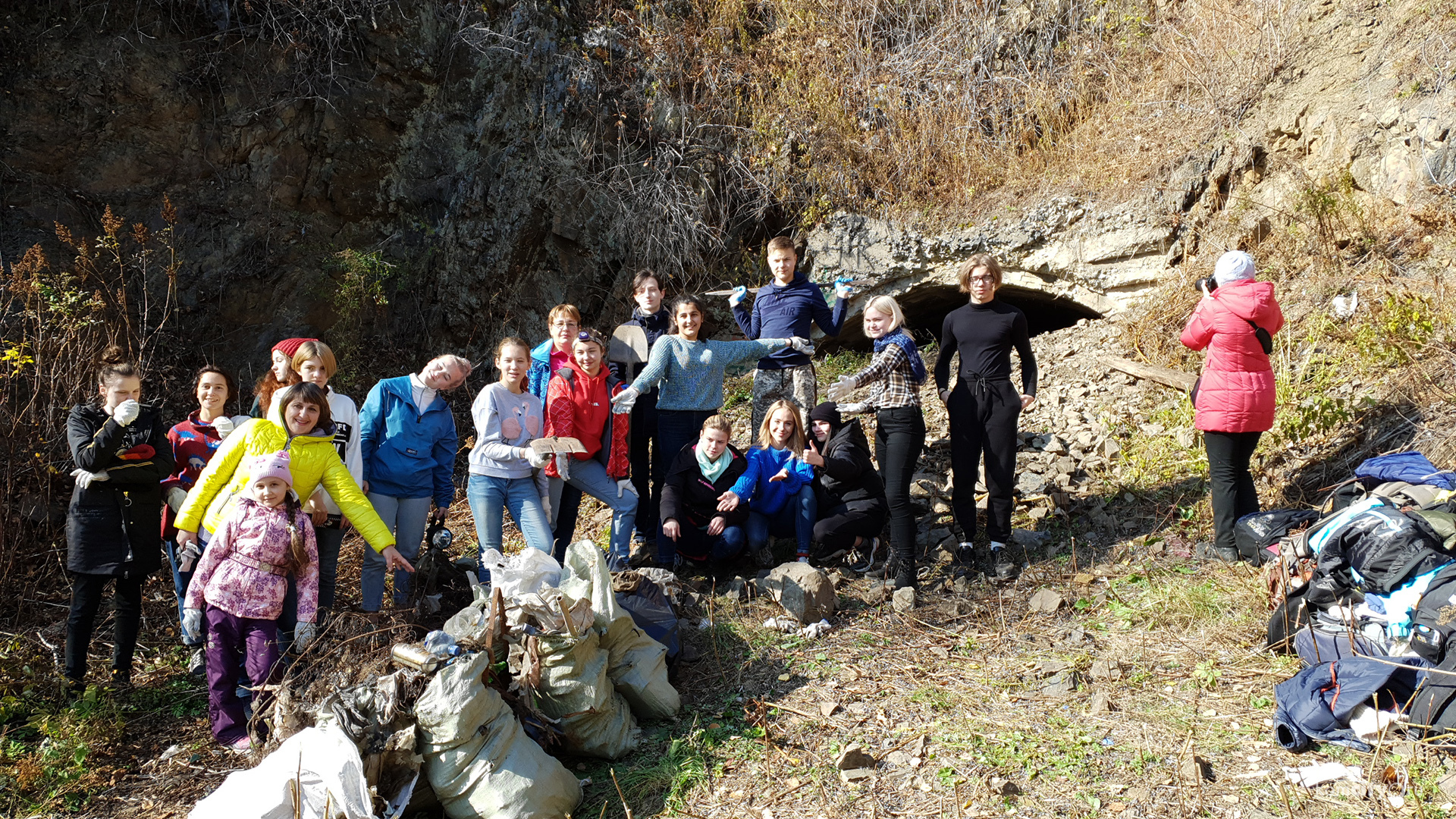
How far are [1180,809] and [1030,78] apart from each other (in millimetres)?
7236

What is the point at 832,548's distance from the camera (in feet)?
16.8

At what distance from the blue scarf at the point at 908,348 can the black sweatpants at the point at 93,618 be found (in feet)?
13.0

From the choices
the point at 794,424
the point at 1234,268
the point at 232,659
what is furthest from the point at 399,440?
the point at 1234,268

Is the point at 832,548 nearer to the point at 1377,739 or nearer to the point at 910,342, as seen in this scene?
the point at 910,342

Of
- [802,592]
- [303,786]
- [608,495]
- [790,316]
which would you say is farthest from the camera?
[790,316]

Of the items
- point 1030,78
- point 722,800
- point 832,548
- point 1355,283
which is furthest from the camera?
point 1030,78

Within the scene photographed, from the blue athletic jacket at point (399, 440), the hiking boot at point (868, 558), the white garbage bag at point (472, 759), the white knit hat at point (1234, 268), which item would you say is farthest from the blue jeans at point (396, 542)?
the white knit hat at point (1234, 268)

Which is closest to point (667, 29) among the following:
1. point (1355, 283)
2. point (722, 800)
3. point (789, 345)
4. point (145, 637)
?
point (789, 345)

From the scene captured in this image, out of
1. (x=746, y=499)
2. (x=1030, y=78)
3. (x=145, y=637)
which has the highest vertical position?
(x=1030, y=78)

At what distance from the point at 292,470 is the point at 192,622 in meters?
0.73

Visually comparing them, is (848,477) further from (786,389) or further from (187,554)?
(187,554)

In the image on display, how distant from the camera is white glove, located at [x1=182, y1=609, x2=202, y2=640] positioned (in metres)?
3.57

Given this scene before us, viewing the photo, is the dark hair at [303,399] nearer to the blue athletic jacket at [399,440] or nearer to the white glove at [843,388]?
the blue athletic jacket at [399,440]

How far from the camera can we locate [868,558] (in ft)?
17.2
